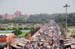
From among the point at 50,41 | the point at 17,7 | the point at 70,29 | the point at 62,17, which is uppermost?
the point at 17,7

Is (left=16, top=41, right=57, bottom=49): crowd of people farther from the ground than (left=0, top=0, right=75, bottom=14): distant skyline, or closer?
closer

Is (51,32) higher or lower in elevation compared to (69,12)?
lower

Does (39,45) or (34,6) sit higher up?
(34,6)

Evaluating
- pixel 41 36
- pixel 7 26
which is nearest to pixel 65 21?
pixel 41 36

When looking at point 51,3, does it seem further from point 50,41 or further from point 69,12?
point 50,41

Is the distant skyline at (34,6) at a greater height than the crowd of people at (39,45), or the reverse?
the distant skyline at (34,6)

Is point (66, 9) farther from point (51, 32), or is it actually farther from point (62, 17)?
point (51, 32)

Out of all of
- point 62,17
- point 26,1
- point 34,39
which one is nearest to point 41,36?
point 34,39
